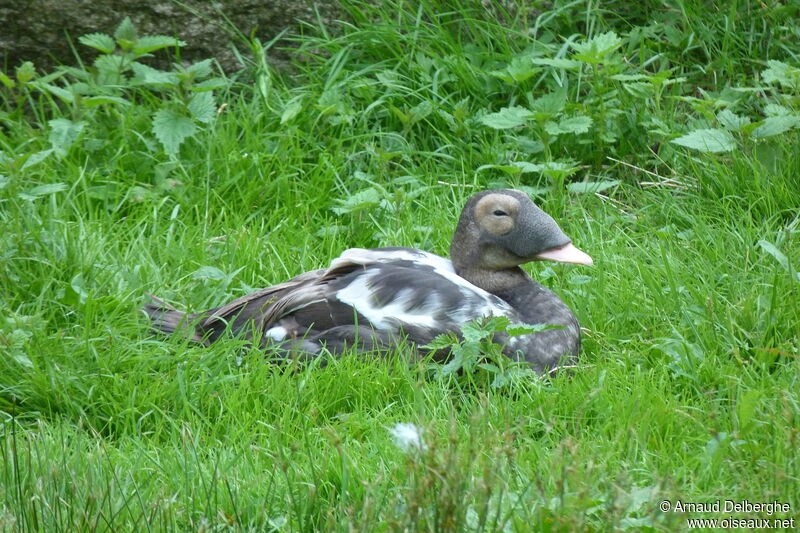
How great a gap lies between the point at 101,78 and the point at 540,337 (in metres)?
2.63

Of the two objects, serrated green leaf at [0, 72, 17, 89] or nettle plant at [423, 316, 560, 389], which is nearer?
nettle plant at [423, 316, 560, 389]

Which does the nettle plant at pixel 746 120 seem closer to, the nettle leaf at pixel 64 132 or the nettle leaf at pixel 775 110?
the nettle leaf at pixel 775 110

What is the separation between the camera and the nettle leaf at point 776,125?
470 cm

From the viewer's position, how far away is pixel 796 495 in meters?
2.62

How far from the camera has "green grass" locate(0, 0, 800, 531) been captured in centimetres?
272

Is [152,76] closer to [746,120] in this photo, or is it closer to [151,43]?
[151,43]

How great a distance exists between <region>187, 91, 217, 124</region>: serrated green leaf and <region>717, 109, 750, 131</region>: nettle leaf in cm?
228

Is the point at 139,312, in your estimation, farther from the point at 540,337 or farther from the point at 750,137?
the point at 750,137

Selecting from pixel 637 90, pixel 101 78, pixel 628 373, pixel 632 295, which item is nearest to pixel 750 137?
pixel 637 90

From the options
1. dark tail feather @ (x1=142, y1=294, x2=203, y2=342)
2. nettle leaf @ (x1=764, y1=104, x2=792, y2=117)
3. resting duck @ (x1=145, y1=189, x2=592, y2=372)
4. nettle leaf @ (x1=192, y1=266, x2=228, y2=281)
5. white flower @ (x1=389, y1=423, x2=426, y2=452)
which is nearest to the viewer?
white flower @ (x1=389, y1=423, x2=426, y2=452)

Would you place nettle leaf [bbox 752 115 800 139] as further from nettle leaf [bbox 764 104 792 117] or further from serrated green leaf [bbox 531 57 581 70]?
serrated green leaf [bbox 531 57 581 70]

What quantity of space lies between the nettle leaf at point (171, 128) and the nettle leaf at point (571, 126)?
163cm

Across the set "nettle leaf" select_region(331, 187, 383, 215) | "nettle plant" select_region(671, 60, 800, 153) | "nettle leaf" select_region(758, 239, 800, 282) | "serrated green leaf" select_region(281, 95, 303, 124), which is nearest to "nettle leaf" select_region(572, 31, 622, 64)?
"nettle plant" select_region(671, 60, 800, 153)

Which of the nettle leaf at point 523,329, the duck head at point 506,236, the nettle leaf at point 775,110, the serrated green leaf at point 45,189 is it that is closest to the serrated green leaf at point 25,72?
the serrated green leaf at point 45,189
